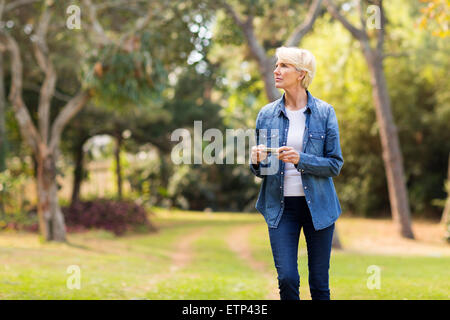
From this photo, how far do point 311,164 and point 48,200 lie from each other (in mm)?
10668

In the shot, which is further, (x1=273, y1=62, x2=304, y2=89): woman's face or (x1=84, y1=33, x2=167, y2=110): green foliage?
(x1=84, y1=33, x2=167, y2=110): green foliage

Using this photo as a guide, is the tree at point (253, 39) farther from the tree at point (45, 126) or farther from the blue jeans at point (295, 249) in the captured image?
the blue jeans at point (295, 249)

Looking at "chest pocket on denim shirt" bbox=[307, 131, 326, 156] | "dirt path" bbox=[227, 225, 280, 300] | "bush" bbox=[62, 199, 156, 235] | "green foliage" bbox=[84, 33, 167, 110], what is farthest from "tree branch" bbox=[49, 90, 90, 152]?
"chest pocket on denim shirt" bbox=[307, 131, 326, 156]

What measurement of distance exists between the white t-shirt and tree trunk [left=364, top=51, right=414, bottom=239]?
44.0 ft

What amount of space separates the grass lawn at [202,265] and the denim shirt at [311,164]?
283 cm

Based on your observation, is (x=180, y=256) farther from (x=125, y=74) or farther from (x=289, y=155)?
(x=289, y=155)

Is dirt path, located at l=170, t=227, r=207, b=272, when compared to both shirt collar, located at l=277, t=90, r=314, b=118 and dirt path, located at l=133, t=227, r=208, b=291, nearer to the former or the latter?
dirt path, located at l=133, t=227, r=208, b=291

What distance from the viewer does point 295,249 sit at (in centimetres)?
331

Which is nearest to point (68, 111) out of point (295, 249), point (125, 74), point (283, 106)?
point (125, 74)

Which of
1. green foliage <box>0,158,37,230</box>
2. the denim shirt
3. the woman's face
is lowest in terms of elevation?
green foliage <box>0,158,37,230</box>

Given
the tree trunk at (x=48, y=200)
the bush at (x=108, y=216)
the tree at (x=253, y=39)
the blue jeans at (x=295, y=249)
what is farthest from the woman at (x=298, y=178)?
the bush at (x=108, y=216)

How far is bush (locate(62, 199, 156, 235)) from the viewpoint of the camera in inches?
685
